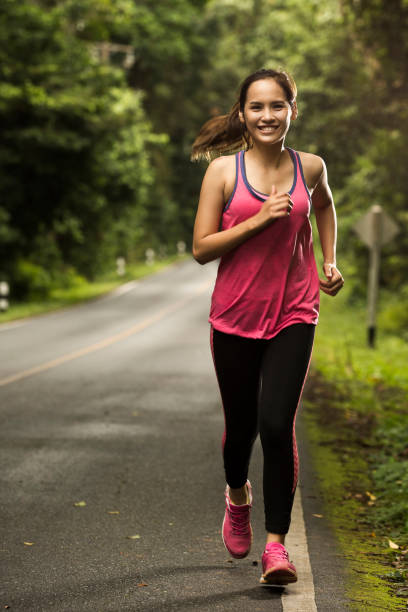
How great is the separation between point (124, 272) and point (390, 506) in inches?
1479

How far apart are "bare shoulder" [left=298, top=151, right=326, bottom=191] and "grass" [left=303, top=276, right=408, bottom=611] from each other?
6.13 feet

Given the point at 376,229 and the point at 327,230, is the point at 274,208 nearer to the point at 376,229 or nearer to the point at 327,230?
the point at 327,230

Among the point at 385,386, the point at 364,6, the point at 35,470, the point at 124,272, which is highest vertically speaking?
the point at 364,6

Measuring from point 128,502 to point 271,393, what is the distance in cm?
228

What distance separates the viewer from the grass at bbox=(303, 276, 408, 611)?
14.2 ft

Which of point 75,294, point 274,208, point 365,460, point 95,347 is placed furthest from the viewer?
point 75,294

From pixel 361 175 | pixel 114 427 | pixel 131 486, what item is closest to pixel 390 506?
pixel 131 486

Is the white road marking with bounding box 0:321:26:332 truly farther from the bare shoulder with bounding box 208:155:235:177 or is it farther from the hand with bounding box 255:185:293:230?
the hand with bounding box 255:185:293:230

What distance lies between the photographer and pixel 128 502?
18.4 ft

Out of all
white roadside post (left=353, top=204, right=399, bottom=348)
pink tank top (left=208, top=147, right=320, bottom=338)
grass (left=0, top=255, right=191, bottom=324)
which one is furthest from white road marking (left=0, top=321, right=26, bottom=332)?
pink tank top (left=208, top=147, right=320, bottom=338)

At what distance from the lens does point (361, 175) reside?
74.2 feet

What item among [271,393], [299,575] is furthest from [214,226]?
[299,575]

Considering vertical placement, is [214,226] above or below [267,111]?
below

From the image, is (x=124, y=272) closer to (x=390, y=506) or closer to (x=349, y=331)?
(x=349, y=331)
